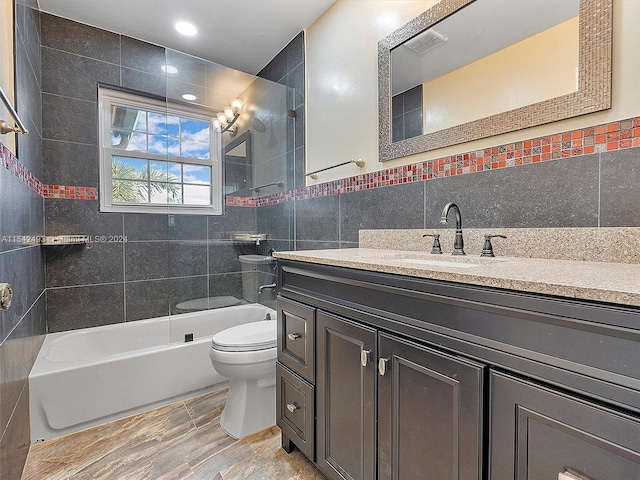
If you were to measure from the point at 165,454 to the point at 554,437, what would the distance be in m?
1.69

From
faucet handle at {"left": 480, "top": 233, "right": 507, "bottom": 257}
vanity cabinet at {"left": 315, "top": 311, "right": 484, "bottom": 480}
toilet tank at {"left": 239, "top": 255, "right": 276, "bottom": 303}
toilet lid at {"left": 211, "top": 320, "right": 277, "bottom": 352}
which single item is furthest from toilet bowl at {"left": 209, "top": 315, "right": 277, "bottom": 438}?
faucet handle at {"left": 480, "top": 233, "right": 507, "bottom": 257}

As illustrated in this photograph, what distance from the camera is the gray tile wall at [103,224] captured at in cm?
230

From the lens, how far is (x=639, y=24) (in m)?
0.96

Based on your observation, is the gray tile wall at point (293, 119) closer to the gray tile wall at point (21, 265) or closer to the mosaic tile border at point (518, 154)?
the mosaic tile border at point (518, 154)

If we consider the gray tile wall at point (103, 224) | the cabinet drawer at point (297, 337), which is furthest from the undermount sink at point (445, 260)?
the gray tile wall at point (103, 224)

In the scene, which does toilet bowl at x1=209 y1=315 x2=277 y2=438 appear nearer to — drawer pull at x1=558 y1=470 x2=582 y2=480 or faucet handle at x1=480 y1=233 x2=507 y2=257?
faucet handle at x1=480 y1=233 x2=507 y2=257

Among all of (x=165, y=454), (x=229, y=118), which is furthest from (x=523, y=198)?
(x=229, y=118)

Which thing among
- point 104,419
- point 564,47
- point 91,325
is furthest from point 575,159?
point 91,325

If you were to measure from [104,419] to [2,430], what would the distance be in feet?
2.80

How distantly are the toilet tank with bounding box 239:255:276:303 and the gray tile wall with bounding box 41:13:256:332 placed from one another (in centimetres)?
7

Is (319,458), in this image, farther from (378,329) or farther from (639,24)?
(639,24)

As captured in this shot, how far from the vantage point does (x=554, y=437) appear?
2.06 ft

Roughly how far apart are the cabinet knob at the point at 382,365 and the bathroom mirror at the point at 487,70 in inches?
39.0

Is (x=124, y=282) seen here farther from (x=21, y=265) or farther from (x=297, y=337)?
(x=297, y=337)
